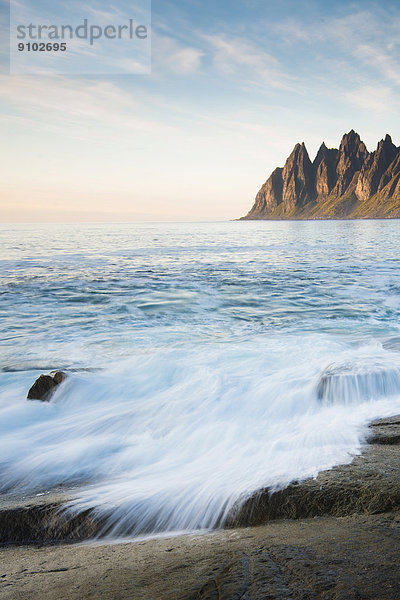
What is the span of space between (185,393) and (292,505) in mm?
3532

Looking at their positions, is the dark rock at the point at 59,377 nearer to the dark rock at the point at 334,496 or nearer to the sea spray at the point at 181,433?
the sea spray at the point at 181,433

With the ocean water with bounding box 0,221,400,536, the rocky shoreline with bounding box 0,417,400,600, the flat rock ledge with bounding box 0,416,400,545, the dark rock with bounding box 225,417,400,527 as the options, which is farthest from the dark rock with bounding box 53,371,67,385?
the dark rock with bounding box 225,417,400,527

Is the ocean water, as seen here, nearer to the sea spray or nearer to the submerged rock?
the sea spray

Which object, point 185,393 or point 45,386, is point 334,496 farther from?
point 45,386

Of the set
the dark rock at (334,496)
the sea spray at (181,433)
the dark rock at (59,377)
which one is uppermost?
the dark rock at (334,496)

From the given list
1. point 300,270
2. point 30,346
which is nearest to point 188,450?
point 30,346

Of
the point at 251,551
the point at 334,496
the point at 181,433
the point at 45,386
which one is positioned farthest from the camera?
the point at 45,386

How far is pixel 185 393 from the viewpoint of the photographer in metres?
6.23

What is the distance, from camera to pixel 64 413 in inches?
219

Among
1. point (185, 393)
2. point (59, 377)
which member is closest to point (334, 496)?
point (185, 393)

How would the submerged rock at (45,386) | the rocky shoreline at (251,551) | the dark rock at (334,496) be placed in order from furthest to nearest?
the submerged rock at (45,386) < the dark rock at (334,496) < the rocky shoreline at (251,551)

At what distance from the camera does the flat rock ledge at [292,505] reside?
2.68 meters

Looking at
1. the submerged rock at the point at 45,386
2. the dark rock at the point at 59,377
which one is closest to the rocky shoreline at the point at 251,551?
the submerged rock at the point at 45,386

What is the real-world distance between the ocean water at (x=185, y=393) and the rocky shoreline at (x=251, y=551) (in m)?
0.24
